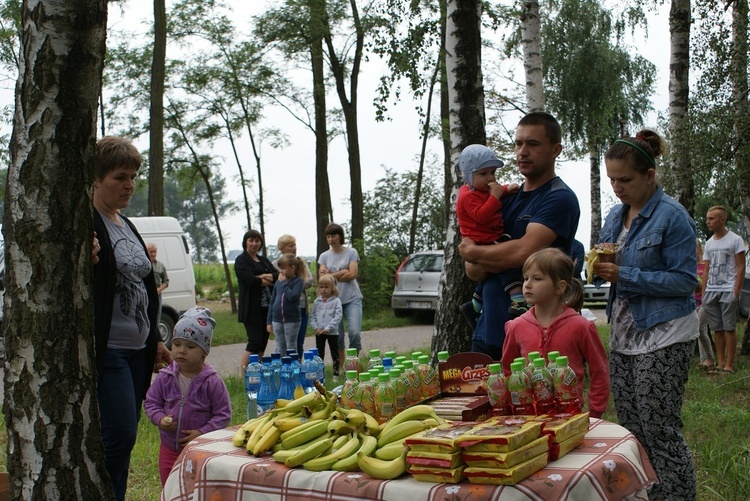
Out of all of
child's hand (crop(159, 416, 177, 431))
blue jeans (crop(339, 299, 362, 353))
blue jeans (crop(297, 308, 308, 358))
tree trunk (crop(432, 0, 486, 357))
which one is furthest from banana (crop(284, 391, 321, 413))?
blue jeans (crop(339, 299, 362, 353))

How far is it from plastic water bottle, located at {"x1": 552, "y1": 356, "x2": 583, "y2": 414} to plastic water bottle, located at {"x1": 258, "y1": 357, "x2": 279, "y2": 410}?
1.56 m

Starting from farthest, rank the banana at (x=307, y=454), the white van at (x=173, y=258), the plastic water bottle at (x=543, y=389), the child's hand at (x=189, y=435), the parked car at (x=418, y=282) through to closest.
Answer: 1. the parked car at (x=418, y=282)
2. the white van at (x=173, y=258)
3. the child's hand at (x=189, y=435)
4. the plastic water bottle at (x=543, y=389)
5. the banana at (x=307, y=454)

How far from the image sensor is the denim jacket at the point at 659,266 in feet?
14.0

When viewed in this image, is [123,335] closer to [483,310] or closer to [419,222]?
[483,310]

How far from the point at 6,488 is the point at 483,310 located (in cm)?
270

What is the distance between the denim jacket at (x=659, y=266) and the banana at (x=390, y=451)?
190 centimetres

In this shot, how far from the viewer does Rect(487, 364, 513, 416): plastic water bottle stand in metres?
3.46

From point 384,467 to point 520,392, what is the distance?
32.5 inches

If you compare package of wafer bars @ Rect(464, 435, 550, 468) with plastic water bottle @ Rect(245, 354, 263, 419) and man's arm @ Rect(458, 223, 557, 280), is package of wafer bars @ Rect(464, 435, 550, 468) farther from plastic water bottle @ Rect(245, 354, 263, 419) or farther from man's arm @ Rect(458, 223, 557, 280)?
plastic water bottle @ Rect(245, 354, 263, 419)

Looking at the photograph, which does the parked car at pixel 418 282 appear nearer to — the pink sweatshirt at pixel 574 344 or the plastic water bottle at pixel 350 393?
the pink sweatshirt at pixel 574 344

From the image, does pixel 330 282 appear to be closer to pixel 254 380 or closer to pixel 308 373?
pixel 254 380

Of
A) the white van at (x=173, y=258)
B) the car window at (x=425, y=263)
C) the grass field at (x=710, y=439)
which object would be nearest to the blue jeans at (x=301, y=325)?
the grass field at (x=710, y=439)

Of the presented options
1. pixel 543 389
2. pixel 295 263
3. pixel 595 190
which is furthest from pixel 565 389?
pixel 595 190

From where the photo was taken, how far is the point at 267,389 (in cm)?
432
